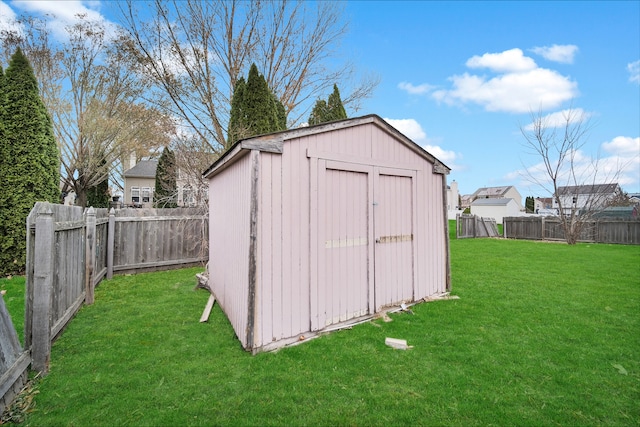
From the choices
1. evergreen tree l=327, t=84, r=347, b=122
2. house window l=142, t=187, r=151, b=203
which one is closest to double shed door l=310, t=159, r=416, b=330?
evergreen tree l=327, t=84, r=347, b=122

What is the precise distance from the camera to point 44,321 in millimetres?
2768

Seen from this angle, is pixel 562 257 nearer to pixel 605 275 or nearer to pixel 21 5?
pixel 605 275

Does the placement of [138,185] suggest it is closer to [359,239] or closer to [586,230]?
[359,239]

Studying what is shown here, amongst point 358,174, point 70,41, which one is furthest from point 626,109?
point 70,41

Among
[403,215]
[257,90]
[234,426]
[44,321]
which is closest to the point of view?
[234,426]

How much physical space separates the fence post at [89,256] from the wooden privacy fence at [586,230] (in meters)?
18.7

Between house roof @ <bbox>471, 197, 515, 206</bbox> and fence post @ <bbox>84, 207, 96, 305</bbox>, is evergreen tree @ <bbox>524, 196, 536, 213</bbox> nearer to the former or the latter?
house roof @ <bbox>471, 197, 515, 206</bbox>

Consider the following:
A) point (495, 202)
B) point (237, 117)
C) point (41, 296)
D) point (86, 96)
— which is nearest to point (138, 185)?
point (86, 96)

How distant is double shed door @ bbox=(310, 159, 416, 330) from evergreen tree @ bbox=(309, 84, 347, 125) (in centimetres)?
769

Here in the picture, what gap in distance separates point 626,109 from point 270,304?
14.1 metres

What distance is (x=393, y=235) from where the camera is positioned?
181 inches

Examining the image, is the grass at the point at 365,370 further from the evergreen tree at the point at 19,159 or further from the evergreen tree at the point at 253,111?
the evergreen tree at the point at 253,111

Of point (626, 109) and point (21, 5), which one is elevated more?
point (21, 5)

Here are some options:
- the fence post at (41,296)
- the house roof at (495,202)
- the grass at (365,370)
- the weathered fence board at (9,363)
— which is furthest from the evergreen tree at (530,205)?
the weathered fence board at (9,363)
